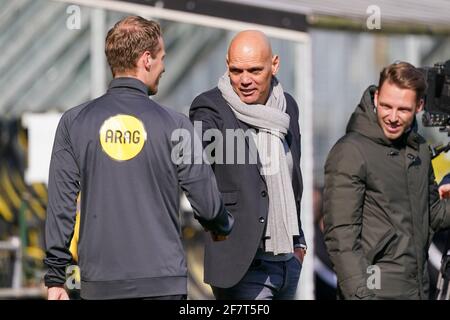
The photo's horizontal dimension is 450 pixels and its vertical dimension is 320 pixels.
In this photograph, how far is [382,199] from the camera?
4.53 metres

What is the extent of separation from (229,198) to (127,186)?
71 cm

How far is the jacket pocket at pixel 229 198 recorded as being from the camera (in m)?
4.42

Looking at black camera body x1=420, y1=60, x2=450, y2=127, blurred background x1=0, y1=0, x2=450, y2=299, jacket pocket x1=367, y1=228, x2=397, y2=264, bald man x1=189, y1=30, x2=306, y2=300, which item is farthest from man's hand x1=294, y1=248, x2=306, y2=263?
blurred background x1=0, y1=0, x2=450, y2=299

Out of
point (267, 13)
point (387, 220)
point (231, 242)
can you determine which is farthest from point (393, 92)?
point (267, 13)

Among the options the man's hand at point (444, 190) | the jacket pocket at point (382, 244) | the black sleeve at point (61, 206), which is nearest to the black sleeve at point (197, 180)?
the black sleeve at point (61, 206)

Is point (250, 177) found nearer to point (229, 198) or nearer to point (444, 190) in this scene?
point (229, 198)

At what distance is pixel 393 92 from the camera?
4.57 m

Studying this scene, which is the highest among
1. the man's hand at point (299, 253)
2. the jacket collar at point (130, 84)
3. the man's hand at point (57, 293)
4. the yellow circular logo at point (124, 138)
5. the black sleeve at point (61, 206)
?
the jacket collar at point (130, 84)

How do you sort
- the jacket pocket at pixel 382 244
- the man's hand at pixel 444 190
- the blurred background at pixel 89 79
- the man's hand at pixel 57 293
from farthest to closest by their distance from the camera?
the blurred background at pixel 89 79 < the man's hand at pixel 444 190 < the jacket pocket at pixel 382 244 < the man's hand at pixel 57 293

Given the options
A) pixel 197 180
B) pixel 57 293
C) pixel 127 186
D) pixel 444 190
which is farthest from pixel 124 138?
pixel 444 190

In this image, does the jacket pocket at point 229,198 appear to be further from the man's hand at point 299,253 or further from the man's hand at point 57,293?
the man's hand at point 57,293

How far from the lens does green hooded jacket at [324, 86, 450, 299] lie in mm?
4469
